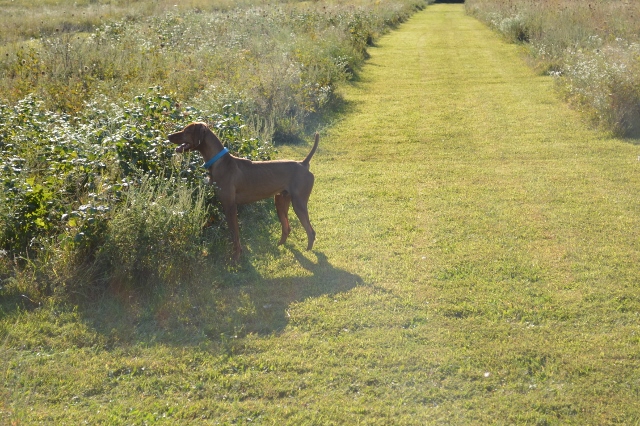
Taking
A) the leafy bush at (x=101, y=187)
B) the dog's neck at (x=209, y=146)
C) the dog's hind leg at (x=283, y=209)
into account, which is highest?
the dog's neck at (x=209, y=146)

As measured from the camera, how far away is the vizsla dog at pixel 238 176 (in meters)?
6.57

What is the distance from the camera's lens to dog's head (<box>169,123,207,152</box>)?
21.4 feet

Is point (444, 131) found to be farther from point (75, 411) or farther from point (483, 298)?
point (75, 411)

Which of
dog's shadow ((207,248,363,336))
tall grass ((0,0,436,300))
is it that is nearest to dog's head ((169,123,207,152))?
tall grass ((0,0,436,300))

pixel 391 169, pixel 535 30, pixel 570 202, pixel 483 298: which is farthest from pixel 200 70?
pixel 535 30

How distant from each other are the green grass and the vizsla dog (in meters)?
0.54

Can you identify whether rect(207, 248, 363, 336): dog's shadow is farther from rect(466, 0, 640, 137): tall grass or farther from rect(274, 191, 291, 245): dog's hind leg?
rect(466, 0, 640, 137): tall grass

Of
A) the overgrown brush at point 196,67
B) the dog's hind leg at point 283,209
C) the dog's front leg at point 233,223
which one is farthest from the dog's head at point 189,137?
the overgrown brush at point 196,67

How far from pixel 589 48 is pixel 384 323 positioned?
12.7 m

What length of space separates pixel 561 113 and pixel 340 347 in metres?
10.0

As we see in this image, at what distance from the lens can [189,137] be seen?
21.4 ft

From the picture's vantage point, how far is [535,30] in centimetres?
2177

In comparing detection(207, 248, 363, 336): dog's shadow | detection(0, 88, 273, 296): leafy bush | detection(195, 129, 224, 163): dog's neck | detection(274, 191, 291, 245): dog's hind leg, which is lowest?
detection(207, 248, 363, 336): dog's shadow

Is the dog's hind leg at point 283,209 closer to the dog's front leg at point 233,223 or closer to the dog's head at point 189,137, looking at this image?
the dog's front leg at point 233,223
